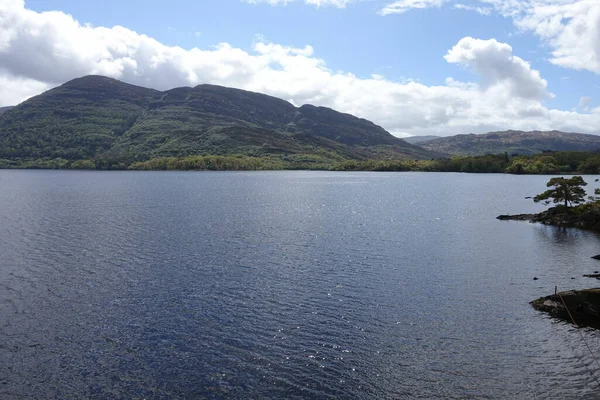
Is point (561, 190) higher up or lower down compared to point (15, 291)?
higher up

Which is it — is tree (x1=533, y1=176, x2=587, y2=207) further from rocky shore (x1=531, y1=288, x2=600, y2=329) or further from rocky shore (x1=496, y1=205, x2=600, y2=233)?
rocky shore (x1=531, y1=288, x2=600, y2=329)

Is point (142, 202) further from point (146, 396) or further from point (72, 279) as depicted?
point (146, 396)

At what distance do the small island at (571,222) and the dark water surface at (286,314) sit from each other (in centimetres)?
228

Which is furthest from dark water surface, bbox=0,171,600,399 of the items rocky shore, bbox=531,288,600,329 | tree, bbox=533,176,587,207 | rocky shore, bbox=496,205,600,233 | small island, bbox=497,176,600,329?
tree, bbox=533,176,587,207

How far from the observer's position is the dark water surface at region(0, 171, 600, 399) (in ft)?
92.5

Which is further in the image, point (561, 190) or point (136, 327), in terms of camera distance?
point (561, 190)

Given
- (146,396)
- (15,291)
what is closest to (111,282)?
(15,291)

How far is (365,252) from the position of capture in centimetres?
6600

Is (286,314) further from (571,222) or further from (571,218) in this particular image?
(571,218)

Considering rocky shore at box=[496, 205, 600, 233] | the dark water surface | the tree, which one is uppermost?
the tree

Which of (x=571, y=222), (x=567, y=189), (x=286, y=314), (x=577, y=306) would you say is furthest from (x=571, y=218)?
(x=286, y=314)

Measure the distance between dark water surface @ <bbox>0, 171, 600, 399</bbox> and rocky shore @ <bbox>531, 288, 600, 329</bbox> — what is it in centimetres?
183

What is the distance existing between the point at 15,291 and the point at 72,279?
19.9 feet

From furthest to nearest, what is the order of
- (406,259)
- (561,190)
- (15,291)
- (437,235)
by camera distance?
(561,190), (437,235), (406,259), (15,291)
